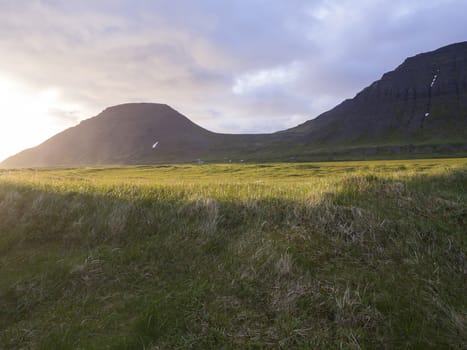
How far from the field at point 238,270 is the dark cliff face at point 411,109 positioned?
150561 mm

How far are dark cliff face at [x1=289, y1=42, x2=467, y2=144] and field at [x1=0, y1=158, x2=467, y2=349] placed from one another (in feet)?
494

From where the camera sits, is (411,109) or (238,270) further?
(411,109)

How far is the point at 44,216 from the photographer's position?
25.8 ft

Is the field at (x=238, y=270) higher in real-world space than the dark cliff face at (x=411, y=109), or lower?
lower

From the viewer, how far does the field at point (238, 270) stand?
4117 millimetres

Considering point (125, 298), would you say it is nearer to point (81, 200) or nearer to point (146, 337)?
point (146, 337)

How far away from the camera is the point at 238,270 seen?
5.52 m

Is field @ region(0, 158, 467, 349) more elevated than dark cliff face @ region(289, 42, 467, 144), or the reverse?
dark cliff face @ region(289, 42, 467, 144)

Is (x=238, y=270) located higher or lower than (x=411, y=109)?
lower

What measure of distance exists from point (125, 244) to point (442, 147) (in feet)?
426

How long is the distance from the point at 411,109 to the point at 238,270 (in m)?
196

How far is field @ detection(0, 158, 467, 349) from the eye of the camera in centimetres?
412

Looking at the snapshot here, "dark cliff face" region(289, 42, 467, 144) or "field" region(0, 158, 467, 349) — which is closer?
"field" region(0, 158, 467, 349)

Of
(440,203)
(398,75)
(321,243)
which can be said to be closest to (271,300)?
(321,243)
